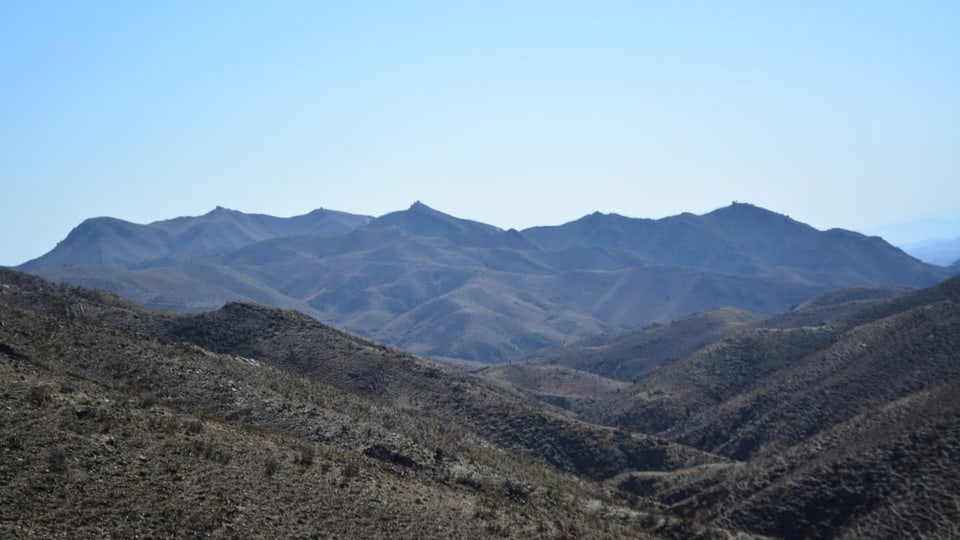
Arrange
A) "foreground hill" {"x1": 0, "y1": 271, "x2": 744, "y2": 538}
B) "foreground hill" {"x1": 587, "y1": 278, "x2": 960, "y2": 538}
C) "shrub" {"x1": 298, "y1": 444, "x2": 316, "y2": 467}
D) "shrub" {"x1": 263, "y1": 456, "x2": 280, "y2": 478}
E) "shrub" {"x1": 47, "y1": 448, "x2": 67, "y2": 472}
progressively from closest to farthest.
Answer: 1. "foreground hill" {"x1": 0, "y1": 271, "x2": 744, "y2": 538}
2. "shrub" {"x1": 47, "y1": 448, "x2": 67, "y2": 472}
3. "shrub" {"x1": 263, "y1": 456, "x2": 280, "y2": 478}
4. "shrub" {"x1": 298, "y1": 444, "x2": 316, "y2": 467}
5. "foreground hill" {"x1": 587, "y1": 278, "x2": 960, "y2": 538}

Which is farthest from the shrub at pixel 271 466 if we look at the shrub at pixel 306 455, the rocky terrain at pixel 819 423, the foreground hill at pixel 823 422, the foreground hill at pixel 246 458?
the foreground hill at pixel 823 422

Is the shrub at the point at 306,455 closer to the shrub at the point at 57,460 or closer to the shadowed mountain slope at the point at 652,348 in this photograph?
the shrub at the point at 57,460

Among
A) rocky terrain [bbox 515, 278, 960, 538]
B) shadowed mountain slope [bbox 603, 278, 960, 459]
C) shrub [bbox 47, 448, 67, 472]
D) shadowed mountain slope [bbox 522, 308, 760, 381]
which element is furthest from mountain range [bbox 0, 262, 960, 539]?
shadowed mountain slope [bbox 522, 308, 760, 381]

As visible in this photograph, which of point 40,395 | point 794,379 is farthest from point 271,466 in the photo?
point 794,379

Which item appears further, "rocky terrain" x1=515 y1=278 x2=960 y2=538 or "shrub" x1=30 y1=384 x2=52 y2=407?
"rocky terrain" x1=515 y1=278 x2=960 y2=538

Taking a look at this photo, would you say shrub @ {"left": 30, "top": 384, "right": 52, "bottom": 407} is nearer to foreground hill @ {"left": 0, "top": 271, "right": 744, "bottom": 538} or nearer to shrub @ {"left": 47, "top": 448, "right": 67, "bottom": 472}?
foreground hill @ {"left": 0, "top": 271, "right": 744, "bottom": 538}

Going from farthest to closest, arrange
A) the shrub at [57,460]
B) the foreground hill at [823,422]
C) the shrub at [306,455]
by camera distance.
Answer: the foreground hill at [823,422] < the shrub at [306,455] < the shrub at [57,460]

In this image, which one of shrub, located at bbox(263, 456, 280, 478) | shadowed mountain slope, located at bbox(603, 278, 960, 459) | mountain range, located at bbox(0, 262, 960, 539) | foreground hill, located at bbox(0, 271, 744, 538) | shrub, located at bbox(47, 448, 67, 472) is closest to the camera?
foreground hill, located at bbox(0, 271, 744, 538)

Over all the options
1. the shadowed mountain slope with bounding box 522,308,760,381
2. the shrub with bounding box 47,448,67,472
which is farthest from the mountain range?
the shadowed mountain slope with bounding box 522,308,760,381

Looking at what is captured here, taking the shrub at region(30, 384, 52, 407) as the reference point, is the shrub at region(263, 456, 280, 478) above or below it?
below

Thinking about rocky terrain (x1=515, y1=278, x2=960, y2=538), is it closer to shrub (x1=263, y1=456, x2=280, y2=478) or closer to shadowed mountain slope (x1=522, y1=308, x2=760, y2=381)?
shrub (x1=263, y1=456, x2=280, y2=478)

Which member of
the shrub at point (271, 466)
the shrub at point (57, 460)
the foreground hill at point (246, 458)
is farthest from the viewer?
the shrub at point (271, 466)

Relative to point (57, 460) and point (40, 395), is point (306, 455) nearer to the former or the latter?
point (57, 460)

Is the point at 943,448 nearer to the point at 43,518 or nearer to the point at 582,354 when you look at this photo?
the point at 43,518
